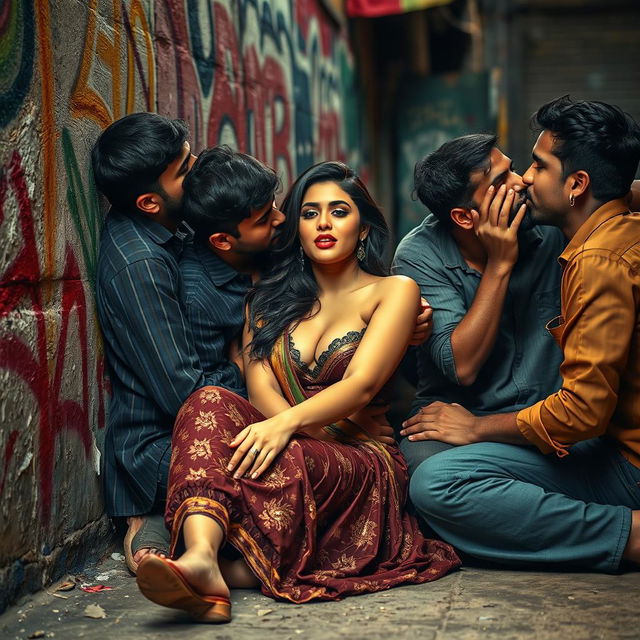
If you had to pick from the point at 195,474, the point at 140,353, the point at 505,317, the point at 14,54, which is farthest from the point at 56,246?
the point at 505,317

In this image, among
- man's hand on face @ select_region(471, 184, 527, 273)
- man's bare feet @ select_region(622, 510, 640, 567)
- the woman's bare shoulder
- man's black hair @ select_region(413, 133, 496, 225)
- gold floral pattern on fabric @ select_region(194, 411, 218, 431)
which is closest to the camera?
gold floral pattern on fabric @ select_region(194, 411, 218, 431)

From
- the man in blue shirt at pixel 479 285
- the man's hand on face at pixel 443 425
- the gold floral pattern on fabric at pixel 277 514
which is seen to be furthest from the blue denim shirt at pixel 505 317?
the gold floral pattern on fabric at pixel 277 514

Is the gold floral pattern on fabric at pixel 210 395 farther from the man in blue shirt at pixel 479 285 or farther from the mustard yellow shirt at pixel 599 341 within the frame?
A: the mustard yellow shirt at pixel 599 341

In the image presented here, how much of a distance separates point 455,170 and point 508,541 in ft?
4.39

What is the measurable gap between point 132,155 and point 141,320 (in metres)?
0.56

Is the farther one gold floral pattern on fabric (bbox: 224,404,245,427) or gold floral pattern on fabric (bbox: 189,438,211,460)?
gold floral pattern on fabric (bbox: 224,404,245,427)

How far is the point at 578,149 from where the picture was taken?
312 centimetres

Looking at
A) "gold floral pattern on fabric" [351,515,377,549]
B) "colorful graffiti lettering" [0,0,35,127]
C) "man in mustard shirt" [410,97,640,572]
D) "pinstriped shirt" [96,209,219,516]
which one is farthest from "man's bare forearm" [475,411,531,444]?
"colorful graffiti lettering" [0,0,35,127]

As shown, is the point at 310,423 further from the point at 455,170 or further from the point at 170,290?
the point at 455,170

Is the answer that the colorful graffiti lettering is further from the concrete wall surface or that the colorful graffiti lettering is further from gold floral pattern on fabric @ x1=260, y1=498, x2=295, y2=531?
gold floral pattern on fabric @ x1=260, y1=498, x2=295, y2=531

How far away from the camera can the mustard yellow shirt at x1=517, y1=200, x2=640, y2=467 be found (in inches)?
113

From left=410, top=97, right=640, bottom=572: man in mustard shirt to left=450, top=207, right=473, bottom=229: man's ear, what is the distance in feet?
0.91

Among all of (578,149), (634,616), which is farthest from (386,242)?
(634,616)

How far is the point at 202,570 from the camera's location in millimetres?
2502
